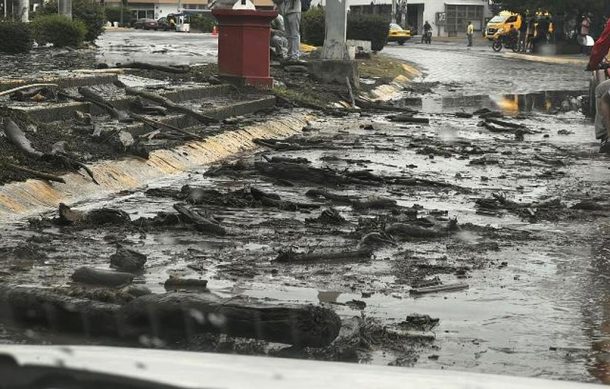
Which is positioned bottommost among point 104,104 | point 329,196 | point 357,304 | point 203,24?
point 329,196

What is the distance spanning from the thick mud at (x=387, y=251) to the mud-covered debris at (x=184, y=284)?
0.06 m

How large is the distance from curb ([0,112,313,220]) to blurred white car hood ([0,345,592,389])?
6.36 m

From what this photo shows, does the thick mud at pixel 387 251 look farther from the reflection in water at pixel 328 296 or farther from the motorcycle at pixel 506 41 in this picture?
the motorcycle at pixel 506 41

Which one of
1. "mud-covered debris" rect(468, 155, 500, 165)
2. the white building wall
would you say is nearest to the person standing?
"mud-covered debris" rect(468, 155, 500, 165)

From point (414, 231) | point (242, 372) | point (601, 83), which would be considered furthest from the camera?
point (601, 83)

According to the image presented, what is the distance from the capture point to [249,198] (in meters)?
9.79

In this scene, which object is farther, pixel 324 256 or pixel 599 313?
pixel 324 256

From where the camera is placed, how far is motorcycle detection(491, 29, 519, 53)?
200 ft

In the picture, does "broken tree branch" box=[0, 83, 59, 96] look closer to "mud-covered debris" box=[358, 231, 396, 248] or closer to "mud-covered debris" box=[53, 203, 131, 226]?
"mud-covered debris" box=[53, 203, 131, 226]

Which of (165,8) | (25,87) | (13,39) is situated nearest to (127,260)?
(25,87)

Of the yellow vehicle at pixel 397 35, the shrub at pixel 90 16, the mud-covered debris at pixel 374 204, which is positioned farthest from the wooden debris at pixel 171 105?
the yellow vehicle at pixel 397 35

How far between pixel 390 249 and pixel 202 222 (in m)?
1.34

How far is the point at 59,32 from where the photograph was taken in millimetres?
28875

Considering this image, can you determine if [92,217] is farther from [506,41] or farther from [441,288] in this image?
[506,41]
